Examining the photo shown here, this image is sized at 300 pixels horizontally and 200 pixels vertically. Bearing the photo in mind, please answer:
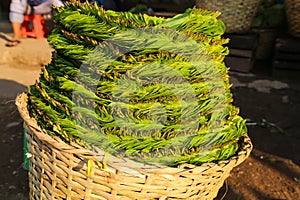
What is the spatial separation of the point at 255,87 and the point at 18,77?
118 inches

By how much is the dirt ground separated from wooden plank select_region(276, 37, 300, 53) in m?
0.40

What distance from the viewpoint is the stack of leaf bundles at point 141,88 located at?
1.49 meters

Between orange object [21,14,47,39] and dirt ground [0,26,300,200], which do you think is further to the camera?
orange object [21,14,47,39]

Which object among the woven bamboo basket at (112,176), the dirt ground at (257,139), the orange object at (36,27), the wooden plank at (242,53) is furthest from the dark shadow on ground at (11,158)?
the wooden plank at (242,53)

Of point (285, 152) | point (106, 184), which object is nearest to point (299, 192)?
point (285, 152)

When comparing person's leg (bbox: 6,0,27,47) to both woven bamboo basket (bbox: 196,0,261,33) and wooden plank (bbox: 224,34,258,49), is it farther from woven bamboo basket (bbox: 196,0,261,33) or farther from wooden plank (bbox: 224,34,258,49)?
wooden plank (bbox: 224,34,258,49)

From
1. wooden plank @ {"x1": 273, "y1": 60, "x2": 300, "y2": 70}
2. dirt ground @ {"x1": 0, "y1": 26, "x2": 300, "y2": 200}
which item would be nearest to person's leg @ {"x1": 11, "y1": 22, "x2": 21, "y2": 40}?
dirt ground @ {"x1": 0, "y1": 26, "x2": 300, "y2": 200}

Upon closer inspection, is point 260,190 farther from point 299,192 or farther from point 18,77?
point 18,77

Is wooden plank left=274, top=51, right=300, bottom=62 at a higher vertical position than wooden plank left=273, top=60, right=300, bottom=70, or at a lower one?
higher

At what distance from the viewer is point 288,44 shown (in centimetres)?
519

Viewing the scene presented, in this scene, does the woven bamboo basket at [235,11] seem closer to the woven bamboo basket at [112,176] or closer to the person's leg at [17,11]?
the person's leg at [17,11]

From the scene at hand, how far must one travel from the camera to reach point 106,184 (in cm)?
148

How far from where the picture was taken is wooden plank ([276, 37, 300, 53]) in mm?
5164

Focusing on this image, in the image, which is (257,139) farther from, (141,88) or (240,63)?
(141,88)
